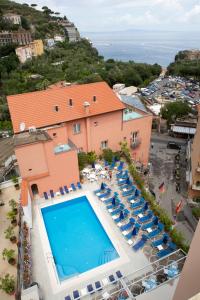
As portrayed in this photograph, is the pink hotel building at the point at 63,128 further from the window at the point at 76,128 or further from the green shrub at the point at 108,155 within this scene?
the green shrub at the point at 108,155

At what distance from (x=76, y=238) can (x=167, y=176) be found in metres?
21.9

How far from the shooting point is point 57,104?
21688 millimetres

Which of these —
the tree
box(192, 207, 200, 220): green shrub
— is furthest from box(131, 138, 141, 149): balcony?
the tree

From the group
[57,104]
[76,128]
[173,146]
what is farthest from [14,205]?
[173,146]

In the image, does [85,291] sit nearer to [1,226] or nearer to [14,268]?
[14,268]

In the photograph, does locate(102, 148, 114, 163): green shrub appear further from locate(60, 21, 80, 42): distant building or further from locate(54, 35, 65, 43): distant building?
locate(60, 21, 80, 42): distant building

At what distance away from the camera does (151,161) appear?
38.1 m

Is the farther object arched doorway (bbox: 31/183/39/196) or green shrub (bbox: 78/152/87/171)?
green shrub (bbox: 78/152/87/171)

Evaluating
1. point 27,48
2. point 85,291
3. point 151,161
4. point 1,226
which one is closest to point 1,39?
point 27,48

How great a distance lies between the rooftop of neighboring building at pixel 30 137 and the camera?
18103 mm

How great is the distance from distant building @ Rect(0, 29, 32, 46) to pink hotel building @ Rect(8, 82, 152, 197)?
91984mm

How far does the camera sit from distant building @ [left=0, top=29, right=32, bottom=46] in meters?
96.2

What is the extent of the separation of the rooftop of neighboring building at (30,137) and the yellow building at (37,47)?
8795 centimetres

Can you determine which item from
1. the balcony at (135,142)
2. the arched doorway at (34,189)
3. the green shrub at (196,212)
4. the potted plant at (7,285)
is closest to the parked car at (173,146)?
the balcony at (135,142)
